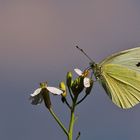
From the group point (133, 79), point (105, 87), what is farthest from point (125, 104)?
point (133, 79)

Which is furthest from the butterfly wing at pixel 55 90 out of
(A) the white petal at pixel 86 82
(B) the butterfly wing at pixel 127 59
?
(B) the butterfly wing at pixel 127 59

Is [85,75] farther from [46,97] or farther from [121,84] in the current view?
[121,84]

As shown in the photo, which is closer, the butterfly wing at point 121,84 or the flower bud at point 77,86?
the flower bud at point 77,86

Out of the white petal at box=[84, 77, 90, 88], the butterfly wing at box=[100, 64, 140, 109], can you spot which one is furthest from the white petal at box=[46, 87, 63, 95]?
the butterfly wing at box=[100, 64, 140, 109]

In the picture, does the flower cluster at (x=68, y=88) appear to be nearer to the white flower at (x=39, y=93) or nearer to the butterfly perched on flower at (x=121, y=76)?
the white flower at (x=39, y=93)

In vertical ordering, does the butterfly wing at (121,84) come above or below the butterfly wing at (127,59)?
below

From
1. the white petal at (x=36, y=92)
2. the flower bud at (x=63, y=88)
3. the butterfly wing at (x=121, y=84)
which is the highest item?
the white petal at (x=36, y=92)

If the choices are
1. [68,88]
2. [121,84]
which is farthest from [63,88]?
[121,84]

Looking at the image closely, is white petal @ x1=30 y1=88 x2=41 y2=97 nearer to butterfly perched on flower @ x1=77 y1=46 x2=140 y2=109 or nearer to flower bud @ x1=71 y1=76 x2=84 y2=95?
flower bud @ x1=71 y1=76 x2=84 y2=95

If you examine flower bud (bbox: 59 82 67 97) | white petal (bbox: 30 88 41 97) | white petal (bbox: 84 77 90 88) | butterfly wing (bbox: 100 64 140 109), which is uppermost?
white petal (bbox: 30 88 41 97)
